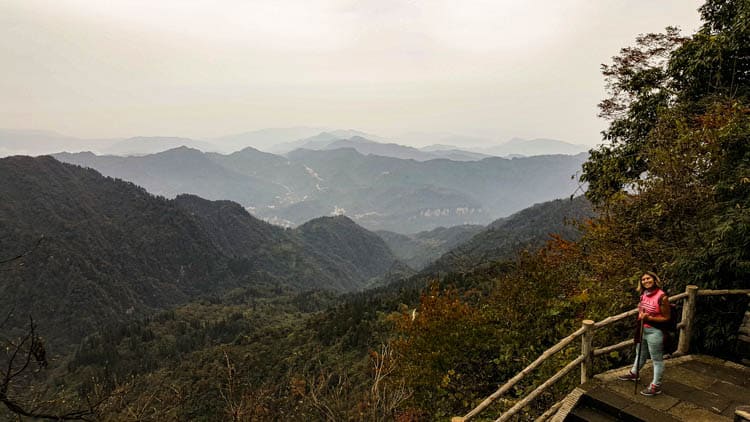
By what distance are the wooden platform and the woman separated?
316 mm

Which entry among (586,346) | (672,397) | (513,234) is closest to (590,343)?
(586,346)

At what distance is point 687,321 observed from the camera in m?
8.40

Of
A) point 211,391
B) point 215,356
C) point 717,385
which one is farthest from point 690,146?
point 215,356

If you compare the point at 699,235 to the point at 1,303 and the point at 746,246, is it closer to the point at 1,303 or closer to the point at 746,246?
the point at 746,246

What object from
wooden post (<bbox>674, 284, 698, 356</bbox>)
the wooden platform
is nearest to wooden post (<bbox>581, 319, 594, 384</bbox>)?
the wooden platform

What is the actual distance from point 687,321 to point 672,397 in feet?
6.86

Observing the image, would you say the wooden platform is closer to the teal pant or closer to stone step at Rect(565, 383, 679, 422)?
stone step at Rect(565, 383, 679, 422)

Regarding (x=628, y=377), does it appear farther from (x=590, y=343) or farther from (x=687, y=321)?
(x=687, y=321)

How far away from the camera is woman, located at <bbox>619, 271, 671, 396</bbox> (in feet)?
23.4

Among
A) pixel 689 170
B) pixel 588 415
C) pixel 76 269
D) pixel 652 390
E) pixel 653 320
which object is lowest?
pixel 76 269

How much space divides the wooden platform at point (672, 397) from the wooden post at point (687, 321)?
54 cm

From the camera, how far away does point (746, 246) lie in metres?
8.00

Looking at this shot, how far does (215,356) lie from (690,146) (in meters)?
83.4

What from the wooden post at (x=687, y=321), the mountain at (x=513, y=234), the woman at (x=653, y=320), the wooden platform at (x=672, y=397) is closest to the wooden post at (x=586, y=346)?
the wooden platform at (x=672, y=397)
